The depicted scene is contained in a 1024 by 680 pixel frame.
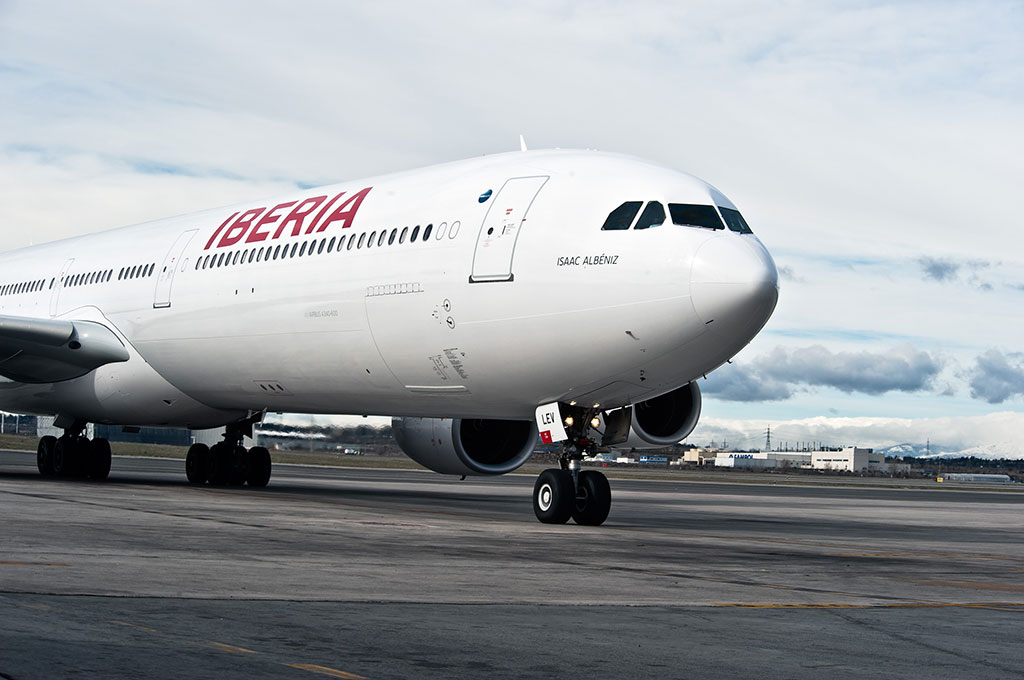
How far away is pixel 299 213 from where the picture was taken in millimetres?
19766

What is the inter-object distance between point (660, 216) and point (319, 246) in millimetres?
5857

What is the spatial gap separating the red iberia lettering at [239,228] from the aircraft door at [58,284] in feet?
17.9

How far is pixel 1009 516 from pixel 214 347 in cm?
1740

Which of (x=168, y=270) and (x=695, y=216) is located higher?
(x=168, y=270)

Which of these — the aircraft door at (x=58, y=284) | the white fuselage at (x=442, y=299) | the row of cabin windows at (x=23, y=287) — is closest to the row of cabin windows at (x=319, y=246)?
the white fuselage at (x=442, y=299)

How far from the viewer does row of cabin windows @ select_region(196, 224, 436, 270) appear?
17016mm

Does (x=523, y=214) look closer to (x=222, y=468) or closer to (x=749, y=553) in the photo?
→ (x=749, y=553)

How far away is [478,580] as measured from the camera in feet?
30.7

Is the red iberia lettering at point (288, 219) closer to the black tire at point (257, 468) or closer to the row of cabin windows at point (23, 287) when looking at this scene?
the black tire at point (257, 468)

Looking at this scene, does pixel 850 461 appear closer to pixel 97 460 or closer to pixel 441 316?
pixel 97 460

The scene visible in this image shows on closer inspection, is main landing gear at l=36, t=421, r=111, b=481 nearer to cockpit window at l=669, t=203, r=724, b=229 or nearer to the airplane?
the airplane

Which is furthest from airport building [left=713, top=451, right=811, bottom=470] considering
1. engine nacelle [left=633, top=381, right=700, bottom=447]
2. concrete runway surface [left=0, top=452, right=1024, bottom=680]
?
concrete runway surface [left=0, top=452, right=1024, bottom=680]

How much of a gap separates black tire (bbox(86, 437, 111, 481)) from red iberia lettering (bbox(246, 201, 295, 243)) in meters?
7.41

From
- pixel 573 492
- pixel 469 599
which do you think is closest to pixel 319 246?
pixel 573 492
